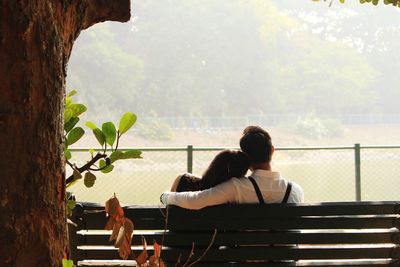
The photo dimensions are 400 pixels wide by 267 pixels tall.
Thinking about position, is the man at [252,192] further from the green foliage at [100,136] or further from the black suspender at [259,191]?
the green foliage at [100,136]

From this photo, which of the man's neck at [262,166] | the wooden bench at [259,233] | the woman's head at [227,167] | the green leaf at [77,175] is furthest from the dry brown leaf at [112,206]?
the man's neck at [262,166]

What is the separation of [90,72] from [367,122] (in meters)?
23.0

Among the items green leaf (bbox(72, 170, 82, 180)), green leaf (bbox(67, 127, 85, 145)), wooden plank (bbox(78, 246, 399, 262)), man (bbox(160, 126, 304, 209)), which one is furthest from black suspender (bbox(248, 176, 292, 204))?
green leaf (bbox(72, 170, 82, 180))

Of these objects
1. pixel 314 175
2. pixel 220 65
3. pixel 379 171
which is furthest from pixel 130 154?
pixel 220 65

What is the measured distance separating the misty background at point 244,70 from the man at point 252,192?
4343 centimetres

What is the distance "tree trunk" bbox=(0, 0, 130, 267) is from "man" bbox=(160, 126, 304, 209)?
5.43ft

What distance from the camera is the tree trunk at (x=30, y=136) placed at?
3.47 ft

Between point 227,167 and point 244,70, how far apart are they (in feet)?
169

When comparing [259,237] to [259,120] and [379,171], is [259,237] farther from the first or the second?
[259,120]

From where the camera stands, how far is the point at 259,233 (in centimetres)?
276

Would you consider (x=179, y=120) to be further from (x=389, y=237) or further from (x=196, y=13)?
(x=389, y=237)

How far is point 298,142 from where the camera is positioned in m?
46.0

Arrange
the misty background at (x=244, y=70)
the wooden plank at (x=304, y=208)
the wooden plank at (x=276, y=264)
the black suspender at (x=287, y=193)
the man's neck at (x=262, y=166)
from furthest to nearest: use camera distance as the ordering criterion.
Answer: the misty background at (x=244, y=70) → the man's neck at (x=262, y=166) → the black suspender at (x=287, y=193) → the wooden plank at (x=276, y=264) → the wooden plank at (x=304, y=208)

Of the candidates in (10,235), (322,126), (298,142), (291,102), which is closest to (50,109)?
(10,235)
